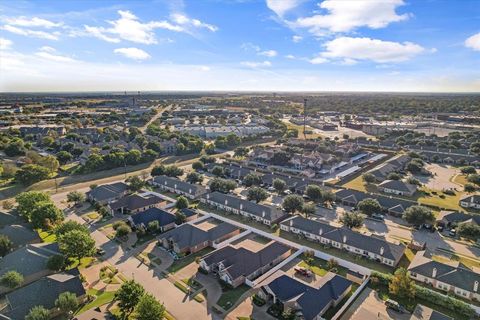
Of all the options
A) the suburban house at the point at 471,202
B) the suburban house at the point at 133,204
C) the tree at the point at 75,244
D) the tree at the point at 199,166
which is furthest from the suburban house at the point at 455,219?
the tree at the point at 199,166

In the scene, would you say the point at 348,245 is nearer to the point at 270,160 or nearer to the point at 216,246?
the point at 216,246

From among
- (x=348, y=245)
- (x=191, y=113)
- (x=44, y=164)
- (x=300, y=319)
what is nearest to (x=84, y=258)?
(x=300, y=319)

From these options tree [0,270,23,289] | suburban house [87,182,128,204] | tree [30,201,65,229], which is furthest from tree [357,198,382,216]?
tree [30,201,65,229]

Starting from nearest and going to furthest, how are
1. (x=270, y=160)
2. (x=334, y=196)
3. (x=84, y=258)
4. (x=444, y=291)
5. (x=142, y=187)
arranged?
1. (x=444, y=291)
2. (x=84, y=258)
3. (x=334, y=196)
4. (x=142, y=187)
5. (x=270, y=160)

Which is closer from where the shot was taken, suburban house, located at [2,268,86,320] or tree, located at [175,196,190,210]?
suburban house, located at [2,268,86,320]

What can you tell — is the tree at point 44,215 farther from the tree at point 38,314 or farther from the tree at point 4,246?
the tree at point 38,314

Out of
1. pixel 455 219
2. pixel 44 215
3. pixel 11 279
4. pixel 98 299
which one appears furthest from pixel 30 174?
pixel 455 219

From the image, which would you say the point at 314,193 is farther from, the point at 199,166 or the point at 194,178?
the point at 199,166

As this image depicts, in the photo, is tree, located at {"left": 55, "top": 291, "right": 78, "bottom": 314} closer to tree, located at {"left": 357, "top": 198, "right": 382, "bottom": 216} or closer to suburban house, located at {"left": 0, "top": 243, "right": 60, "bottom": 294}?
suburban house, located at {"left": 0, "top": 243, "right": 60, "bottom": 294}
